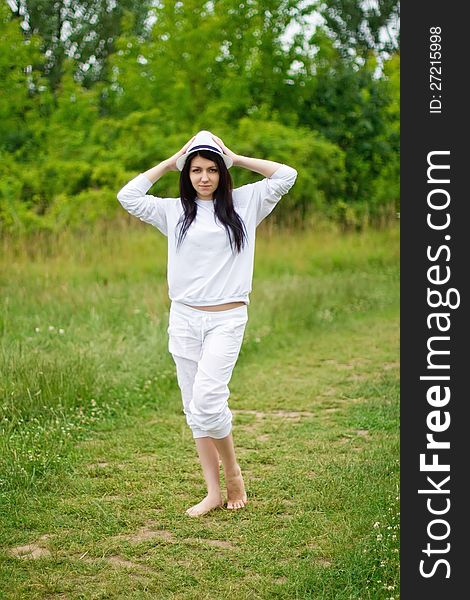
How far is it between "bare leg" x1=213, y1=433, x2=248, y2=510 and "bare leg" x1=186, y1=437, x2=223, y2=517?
0.04 m

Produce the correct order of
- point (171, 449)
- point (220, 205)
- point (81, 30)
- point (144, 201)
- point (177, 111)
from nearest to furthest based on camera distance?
point (220, 205) → point (144, 201) → point (171, 449) → point (177, 111) → point (81, 30)

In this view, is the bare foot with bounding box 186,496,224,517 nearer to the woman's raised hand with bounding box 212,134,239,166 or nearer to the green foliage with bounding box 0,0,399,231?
the woman's raised hand with bounding box 212,134,239,166

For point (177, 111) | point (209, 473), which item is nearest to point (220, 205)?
point (209, 473)

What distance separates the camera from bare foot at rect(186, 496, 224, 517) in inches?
195

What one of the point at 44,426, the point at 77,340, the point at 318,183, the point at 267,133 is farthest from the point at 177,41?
the point at 44,426

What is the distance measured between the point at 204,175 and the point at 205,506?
68.8 inches

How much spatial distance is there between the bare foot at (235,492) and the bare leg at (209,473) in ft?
0.20

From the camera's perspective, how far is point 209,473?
502cm

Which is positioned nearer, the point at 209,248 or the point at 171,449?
the point at 209,248

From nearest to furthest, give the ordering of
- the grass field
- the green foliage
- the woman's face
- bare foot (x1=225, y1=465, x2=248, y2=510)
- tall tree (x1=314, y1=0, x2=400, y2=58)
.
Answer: the grass field
the woman's face
bare foot (x1=225, y1=465, x2=248, y2=510)
the green foliage
tall tree (x1=314, y1=0, x2=400, y2=58)

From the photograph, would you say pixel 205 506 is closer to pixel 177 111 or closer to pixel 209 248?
pixel 209 248

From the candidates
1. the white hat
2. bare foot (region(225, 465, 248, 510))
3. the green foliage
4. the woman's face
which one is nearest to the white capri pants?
bare foot (region(225, 465, 248, 510))

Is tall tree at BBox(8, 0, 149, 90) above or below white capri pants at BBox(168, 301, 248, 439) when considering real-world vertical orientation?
above

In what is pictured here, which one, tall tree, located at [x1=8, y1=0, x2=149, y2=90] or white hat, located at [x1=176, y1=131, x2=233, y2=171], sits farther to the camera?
tall tree, located at [x1=8, y1=0, x2=149, y2=90]
